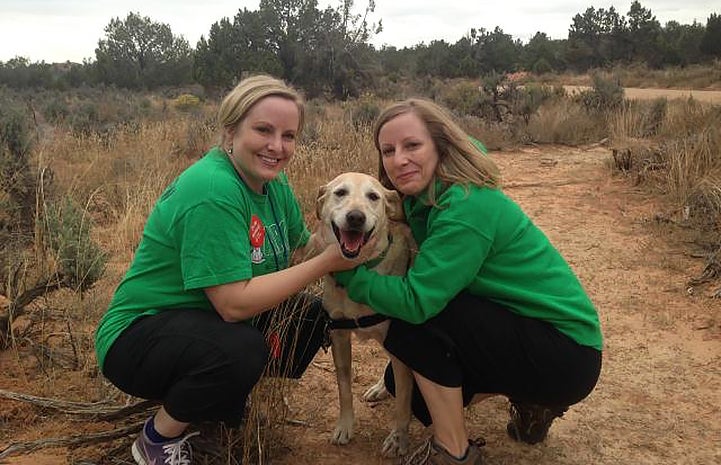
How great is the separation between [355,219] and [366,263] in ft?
0.92

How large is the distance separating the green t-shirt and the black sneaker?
1219 millimetres

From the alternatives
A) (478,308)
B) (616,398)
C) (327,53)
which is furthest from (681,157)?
(327,53)

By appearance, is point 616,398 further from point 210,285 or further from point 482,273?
point 210,285

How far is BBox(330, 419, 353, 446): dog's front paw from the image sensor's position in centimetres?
273

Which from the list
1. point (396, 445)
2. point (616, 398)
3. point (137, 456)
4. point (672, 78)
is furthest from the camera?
point (672, 78)

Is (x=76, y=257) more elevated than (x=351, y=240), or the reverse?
(x=351, y=240)

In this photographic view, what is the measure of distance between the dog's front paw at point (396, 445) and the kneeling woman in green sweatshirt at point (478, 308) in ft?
0.91

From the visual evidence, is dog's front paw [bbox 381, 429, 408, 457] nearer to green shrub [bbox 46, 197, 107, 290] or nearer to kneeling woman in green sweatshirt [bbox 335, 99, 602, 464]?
kneeling woman in green sweatshirt [bbox 335, 99, 602, 464]

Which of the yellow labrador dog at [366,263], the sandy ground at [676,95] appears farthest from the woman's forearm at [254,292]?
the sandy ground at [676,95]

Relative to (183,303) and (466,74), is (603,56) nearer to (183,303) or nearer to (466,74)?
(466,74)

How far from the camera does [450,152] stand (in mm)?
2459

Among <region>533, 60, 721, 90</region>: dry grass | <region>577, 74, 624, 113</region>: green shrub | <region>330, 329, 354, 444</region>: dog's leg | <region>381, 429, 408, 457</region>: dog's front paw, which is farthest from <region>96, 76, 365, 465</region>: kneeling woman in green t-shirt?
<region>533, 60, 721, 90</region>: dry grass

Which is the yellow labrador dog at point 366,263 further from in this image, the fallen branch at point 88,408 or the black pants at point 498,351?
the fallen branch at point 88,408

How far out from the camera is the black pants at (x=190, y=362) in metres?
2.07
